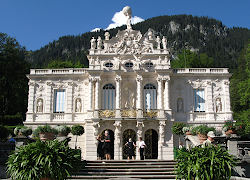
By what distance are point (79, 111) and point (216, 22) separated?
143 m

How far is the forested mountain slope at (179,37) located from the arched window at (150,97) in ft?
303

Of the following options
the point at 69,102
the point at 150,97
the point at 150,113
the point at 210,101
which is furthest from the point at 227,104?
the point at 69,102

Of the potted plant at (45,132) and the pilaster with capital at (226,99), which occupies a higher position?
the pilaster with capital at (226,99)

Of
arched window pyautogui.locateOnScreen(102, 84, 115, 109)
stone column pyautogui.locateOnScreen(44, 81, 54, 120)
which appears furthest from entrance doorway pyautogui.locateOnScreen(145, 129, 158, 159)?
stone column pyautogui.locateOnScreen(44, 81, 54, 120)

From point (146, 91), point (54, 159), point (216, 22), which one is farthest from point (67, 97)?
point (216, 22)

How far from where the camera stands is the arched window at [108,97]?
32.9 m

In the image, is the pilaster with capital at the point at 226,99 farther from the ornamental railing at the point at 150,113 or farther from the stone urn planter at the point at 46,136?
the stone urn planter at the point at 46,136

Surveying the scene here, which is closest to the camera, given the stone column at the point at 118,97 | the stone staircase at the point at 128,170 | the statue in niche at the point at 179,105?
the stone staircase at the point at 128,170

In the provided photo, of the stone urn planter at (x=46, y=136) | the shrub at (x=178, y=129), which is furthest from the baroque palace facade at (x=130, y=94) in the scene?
the stone urn planter at (x=46, y=136)

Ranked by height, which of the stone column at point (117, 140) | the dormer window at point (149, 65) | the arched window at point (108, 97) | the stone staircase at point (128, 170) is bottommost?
the stone staircase at point (128, 170)

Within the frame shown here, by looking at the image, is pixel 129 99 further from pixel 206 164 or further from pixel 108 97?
pixel 206 164

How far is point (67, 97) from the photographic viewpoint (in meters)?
33.4

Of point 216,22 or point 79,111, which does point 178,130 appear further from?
point 216,22

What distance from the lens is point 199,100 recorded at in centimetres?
3319
